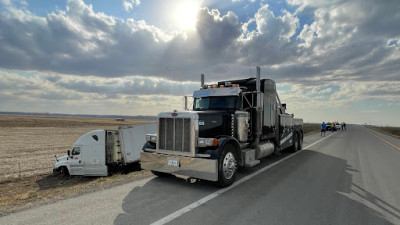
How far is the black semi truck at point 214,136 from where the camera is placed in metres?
5.62

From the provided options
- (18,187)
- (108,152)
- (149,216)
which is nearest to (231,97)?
(149,216)

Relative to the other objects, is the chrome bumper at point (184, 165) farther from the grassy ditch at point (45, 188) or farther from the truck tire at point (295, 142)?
the truck tire at point (295, 142)

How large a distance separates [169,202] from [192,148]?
144 centimetres

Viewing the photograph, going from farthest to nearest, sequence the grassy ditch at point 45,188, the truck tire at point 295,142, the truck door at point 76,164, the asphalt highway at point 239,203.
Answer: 1. the truck tire at point 295,142
2. the truck door at point 76,164
3. the grassy ditch at point 45,188
4. the asphalt highway at point 239,203

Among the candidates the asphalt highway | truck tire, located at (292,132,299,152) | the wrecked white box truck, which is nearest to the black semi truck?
the asphalt highway

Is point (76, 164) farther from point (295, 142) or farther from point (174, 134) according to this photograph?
point (295, 142)

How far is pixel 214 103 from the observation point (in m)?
7.59

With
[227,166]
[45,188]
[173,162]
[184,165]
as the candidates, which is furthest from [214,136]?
[45,188]

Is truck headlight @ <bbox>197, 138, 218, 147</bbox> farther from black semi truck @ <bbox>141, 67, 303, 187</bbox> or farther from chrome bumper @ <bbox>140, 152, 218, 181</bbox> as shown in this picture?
chrome bumper @ <bbox>140, 152, 218, 181</bbox>

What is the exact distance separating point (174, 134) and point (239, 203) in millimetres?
2330

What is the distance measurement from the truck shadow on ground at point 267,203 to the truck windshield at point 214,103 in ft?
7.76

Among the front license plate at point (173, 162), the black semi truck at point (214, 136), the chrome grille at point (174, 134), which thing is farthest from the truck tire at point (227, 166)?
the front license plate at point (173, 162)

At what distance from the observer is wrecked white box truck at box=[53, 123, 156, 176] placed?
10.4 metres

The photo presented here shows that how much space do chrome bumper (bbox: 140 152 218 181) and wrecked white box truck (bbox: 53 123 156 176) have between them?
522 centimetres
